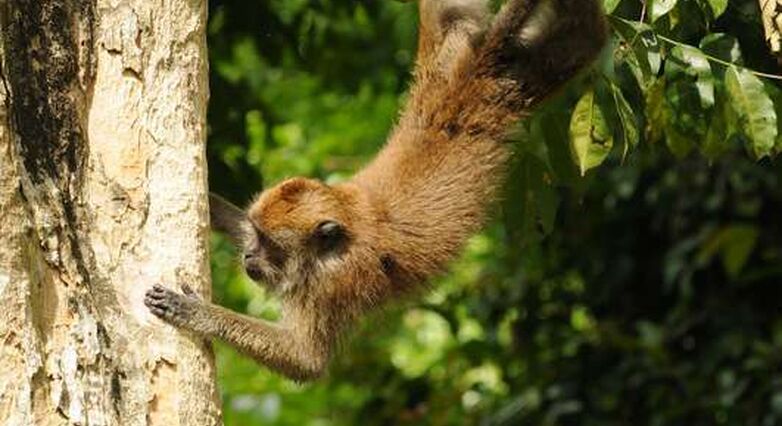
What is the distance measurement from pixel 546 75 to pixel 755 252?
335cm

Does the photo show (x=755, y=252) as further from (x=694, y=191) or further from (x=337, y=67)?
(x=337, y=67)

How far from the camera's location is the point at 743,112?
568 cm

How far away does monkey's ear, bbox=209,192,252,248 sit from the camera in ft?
23.5

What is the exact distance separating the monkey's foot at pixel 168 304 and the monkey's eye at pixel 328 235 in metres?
1.78

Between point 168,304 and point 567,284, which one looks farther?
point 567,284

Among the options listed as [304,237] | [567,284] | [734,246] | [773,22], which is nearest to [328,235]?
[304,237]

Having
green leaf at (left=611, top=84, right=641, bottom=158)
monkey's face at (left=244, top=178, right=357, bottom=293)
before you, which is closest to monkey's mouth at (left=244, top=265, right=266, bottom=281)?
monkey's face at (left=244, top=178, right=357, bottom=293)

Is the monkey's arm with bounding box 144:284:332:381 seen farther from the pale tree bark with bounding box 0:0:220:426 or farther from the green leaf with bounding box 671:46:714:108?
the green leaf with bounding box 671:46:714:108

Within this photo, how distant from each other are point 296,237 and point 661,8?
81.4 inches

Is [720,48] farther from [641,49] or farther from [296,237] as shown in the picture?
[296,237]

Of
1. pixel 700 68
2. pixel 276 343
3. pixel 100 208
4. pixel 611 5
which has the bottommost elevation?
pixel 276 343

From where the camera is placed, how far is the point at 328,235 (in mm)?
6973

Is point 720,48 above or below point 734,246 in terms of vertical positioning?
above

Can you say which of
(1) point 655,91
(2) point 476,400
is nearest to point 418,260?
(1) point 655,91
